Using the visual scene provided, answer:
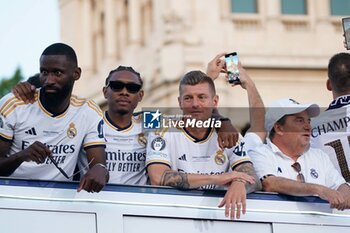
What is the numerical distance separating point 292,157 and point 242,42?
28470 millimetres

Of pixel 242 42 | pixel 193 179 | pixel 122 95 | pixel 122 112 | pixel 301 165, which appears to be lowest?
pixel 193 179

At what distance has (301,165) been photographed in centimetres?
712

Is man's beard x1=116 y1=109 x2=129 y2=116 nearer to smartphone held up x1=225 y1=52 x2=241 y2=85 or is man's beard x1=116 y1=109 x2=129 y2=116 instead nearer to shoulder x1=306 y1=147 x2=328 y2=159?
smartphone held up x1=225 y1=52 x2=241 y2=85

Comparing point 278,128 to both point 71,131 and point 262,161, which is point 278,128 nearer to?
point 262,161

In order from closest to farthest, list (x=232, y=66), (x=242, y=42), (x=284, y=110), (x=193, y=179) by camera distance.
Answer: (x=193, y=179)
(x=284, y=110)
(x=232, y=66)
(x=242, y=42)

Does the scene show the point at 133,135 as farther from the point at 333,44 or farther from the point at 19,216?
the point at 333,44

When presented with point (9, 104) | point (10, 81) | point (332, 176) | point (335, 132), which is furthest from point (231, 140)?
point (10, 81)

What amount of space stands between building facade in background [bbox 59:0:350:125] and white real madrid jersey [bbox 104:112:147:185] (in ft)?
80.3

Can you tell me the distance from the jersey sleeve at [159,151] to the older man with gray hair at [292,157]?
497 millimetres

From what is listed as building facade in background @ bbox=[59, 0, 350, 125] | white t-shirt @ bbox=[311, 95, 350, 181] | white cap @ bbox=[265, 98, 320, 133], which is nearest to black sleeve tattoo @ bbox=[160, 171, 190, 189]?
white cap @ bbox=[265, 98, 320, 133]

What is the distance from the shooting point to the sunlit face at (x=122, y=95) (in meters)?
7.48

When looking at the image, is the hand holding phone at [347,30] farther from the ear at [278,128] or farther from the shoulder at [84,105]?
the shoulder at [84,105]

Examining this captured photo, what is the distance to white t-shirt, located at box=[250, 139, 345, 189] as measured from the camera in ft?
23.0

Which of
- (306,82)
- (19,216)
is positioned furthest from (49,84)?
(306,82)
